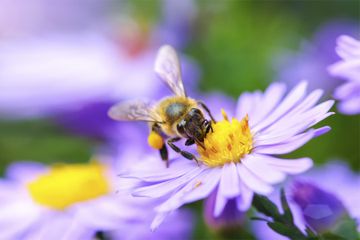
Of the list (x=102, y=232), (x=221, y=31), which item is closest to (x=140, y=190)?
(x=102, y=232)

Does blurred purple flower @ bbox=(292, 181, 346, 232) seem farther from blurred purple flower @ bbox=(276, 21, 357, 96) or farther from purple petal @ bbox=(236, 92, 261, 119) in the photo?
blurred purple flower @ bbox=(276, 21, 357, 96)

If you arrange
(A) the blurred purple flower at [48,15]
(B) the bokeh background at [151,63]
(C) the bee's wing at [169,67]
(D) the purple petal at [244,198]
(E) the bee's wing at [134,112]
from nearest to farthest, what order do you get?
(D) the purple petal at [244,198] → (E) the bee's wing at [134,112] → (C) the bee's wing at [169,67] → (B) the bokeh background at [151,63] → (A) the blurred purple flower at [48,15]

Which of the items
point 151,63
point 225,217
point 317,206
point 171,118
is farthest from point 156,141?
point 151,63

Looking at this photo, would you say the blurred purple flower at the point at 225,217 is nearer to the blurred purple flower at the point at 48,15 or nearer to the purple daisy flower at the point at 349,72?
the purple daisy flower at the point at 349,72

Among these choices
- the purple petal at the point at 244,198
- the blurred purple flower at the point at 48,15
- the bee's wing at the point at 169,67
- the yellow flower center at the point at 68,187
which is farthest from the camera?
the blurred purple flower at the point at 48,15

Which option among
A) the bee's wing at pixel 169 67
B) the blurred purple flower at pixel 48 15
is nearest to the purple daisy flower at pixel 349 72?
the bee's wing at pixel 169 67

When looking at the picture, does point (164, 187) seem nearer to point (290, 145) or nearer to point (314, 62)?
point (290, 145)
